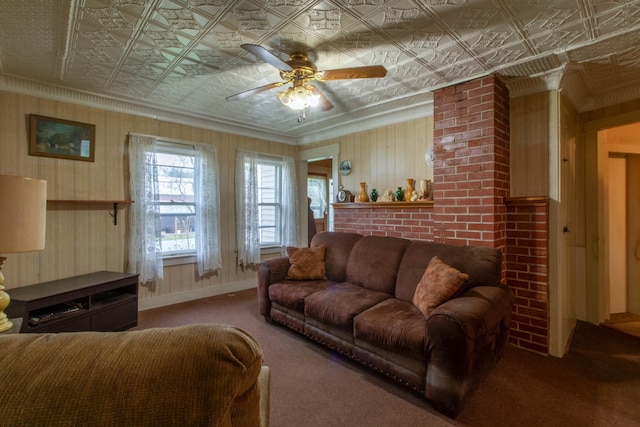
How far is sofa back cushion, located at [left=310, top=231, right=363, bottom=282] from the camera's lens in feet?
10.5

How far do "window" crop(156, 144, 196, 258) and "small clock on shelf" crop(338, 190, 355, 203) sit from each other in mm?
2041

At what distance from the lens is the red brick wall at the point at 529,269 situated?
256 cm

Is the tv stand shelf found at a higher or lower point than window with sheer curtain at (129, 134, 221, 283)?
lower

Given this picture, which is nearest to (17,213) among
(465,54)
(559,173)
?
(465,54)

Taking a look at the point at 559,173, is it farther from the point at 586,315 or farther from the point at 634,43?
the point at 586,315

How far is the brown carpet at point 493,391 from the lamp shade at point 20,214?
64.6 inches

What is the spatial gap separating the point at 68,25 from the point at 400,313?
303 cm

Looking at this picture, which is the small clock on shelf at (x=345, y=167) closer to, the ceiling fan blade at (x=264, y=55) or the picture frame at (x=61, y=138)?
the ceiling fan blade at (x=264, y=55)

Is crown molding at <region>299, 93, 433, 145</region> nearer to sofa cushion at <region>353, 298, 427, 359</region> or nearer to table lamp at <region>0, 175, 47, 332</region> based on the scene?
sofa cushion at <region>353, 298, 427, 359</region>

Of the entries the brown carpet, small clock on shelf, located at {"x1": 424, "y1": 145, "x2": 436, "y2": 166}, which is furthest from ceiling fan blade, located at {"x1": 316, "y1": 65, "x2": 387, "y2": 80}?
the brown carpet

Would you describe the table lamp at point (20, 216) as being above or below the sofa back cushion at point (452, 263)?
above

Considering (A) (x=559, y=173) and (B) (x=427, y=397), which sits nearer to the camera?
(B) (x=427, y=397)

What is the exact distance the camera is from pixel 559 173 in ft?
8.32

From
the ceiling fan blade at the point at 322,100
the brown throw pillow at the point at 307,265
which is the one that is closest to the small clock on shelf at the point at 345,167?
the brown throw pillow at the point at 307,265
